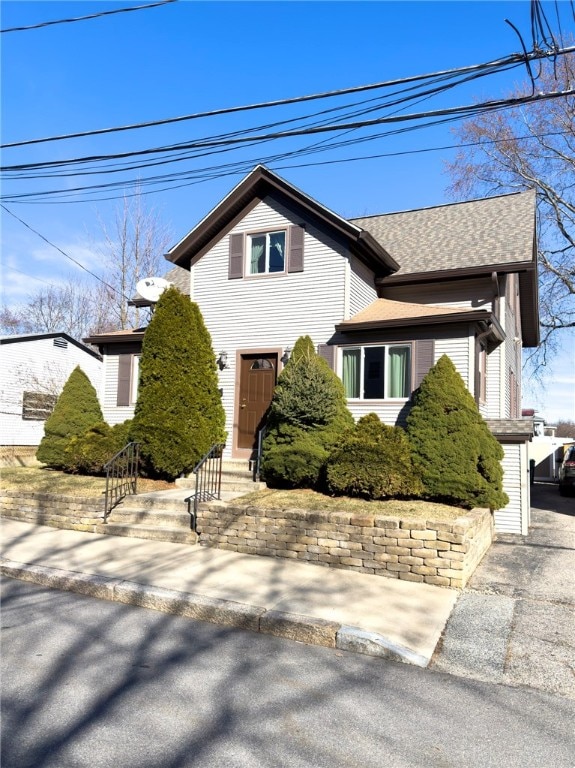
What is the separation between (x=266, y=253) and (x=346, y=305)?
8.06ft

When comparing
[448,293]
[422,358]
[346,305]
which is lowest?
[422,358]

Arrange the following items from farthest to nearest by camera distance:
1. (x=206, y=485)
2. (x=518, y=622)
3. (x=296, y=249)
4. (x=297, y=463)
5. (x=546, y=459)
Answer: (x=546, y=459) < (x=296, y=249) < (x=206, y=485) < (x=297, y=463) < (x=518, y=622)

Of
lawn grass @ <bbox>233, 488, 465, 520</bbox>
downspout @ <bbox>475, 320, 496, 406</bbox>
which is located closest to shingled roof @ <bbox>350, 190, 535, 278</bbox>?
downspout @ <bbox>475, 320, 496, 406</bbox>

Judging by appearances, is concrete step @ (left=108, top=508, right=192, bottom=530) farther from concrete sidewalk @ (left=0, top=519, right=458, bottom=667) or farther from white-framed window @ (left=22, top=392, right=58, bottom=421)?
white-framed window @ (left=22, top=392, right=58, bottom=421)

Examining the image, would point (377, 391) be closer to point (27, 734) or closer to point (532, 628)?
point (532, 628)

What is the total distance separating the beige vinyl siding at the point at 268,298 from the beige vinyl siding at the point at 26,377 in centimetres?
989

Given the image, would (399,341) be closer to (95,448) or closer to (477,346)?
(477,346)

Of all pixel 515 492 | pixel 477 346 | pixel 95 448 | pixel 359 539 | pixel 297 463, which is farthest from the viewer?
pixel 95 448

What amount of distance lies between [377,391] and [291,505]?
13.1ft

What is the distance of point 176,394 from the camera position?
37.5ft

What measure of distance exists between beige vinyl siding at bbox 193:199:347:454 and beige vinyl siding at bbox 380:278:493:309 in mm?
2254

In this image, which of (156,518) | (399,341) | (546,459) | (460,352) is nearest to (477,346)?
(460,352)

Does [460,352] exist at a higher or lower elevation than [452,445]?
higher

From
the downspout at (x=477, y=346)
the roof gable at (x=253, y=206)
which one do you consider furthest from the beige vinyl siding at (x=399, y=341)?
the roof gable at (x=253, y=206)
